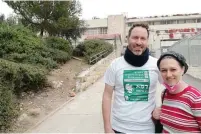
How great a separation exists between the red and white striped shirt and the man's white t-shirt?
16.0 inches

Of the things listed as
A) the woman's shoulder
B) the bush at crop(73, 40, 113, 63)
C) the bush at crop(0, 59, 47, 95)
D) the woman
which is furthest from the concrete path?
the bush at crop(73, 40, 113, 63)

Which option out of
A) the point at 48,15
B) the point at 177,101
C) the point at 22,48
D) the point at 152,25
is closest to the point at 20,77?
the point at 22,48

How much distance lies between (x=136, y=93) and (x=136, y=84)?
8 centimetres

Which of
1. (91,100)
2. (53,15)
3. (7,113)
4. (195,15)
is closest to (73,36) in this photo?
(53,15)

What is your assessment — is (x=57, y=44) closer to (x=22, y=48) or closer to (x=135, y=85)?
(x=22, y=48)

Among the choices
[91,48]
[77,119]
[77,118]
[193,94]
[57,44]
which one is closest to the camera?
[193,94]

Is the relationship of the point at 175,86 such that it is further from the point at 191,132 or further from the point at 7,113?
the point at 7,113

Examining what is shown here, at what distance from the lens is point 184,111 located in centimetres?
218

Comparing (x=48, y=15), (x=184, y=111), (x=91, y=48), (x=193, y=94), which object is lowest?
(x=91, y=48)

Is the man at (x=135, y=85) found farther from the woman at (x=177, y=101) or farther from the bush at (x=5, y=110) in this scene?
the bush at (x=5, y=110)

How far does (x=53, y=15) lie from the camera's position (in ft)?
73.0

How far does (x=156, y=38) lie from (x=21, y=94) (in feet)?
106

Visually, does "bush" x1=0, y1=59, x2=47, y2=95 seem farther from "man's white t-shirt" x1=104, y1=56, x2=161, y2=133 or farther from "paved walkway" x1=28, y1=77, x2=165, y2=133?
"man's white t-shirt" x1=104, y1=56, x2=161, y2=133

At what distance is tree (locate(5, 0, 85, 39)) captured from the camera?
71.8 feet
